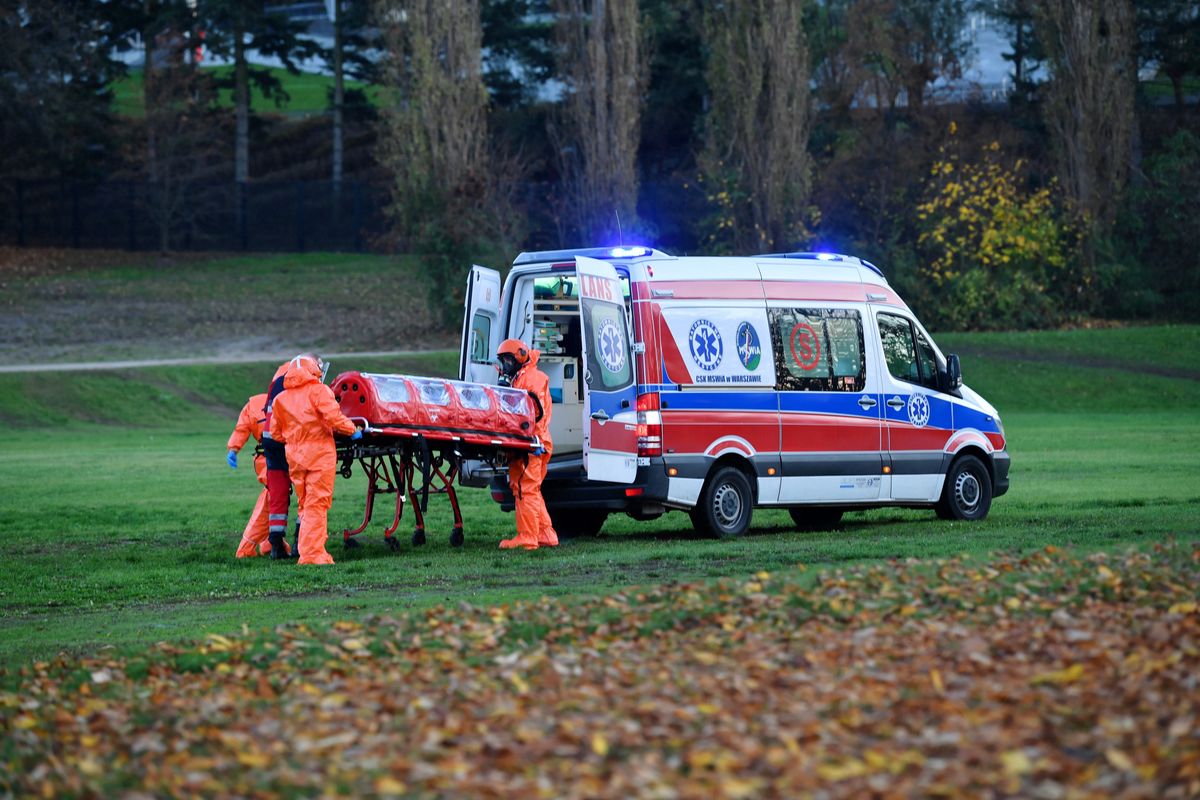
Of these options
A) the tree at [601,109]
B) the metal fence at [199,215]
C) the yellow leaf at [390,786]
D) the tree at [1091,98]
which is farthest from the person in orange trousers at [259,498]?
the metal fence at [199,215]

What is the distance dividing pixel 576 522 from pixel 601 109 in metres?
28.8

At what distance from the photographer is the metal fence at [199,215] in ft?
191

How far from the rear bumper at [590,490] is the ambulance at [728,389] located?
0.02 m

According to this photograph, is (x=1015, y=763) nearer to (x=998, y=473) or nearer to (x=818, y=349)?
(x=818, y=349)

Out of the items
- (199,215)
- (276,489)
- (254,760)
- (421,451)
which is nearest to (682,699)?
(254,760)

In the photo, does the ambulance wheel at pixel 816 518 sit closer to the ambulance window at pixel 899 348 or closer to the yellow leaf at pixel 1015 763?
the ambulance window at pixel 899 348

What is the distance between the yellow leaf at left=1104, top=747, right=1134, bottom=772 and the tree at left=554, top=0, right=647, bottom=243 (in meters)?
37.7

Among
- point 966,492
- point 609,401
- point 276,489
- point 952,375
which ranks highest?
point 952,375

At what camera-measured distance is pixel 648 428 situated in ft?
49.1

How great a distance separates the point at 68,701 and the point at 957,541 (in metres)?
8.61

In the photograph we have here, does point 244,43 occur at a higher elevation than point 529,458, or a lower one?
higher

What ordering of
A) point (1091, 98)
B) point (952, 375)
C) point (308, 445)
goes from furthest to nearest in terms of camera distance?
point (1091, 98)
point (952, 375)
point (308, 445)

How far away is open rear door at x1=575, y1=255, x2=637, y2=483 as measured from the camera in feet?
48.9

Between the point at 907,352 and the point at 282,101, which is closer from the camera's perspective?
the point at 907,352
